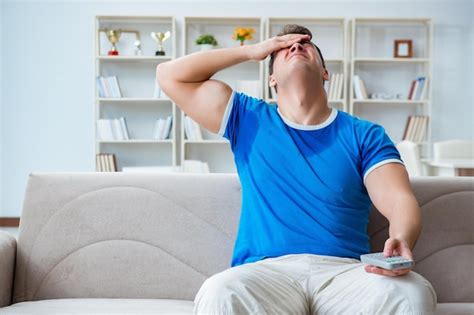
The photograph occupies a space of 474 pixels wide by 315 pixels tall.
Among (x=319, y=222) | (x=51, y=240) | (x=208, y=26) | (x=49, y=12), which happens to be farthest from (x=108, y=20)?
(x=319, y=222)

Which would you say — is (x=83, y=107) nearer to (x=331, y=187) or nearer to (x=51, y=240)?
(x=51, y=240)

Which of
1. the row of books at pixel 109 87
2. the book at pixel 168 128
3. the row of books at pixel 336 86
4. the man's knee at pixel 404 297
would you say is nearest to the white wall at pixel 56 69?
the row of books at pixel 109 87

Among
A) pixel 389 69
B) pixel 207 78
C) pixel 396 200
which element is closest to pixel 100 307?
pixel 207 78

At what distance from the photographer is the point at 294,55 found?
1764 mm

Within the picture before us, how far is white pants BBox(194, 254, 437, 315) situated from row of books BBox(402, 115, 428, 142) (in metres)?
4.48

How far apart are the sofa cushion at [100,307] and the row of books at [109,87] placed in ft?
13.4

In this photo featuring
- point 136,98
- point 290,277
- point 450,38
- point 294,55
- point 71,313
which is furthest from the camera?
point 450,38

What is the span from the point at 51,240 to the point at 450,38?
521 cm

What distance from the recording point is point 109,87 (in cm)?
558

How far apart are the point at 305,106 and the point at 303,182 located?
27cm

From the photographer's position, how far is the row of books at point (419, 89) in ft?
18.4

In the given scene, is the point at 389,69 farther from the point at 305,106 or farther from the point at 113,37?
the point at 305,106

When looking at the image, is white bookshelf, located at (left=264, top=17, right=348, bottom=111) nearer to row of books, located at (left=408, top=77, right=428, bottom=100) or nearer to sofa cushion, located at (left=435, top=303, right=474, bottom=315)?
row of books, located at (left=408, top=77, right=428, bottom=100)

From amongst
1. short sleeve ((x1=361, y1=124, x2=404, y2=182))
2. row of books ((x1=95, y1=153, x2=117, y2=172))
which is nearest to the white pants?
short sleeve ((x1=361, y1=124, x2=404, y2=182))
